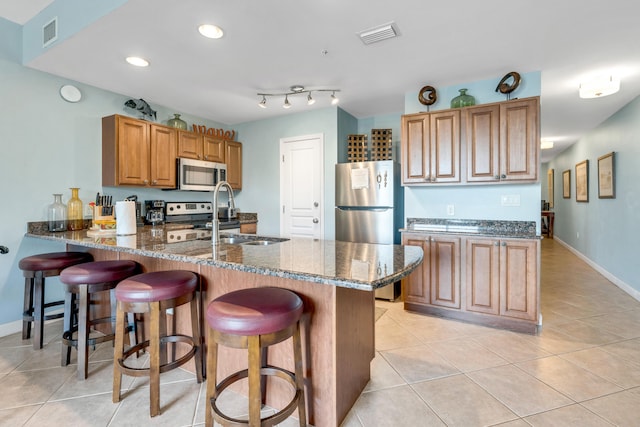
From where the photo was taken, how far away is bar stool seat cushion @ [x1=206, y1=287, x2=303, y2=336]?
50.2 inches

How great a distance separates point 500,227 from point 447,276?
75cm

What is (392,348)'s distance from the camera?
2.44 meters

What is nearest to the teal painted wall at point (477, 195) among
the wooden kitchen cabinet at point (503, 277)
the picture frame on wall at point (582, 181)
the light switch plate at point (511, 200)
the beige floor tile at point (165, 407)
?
the light switch plate at point (511, 200)

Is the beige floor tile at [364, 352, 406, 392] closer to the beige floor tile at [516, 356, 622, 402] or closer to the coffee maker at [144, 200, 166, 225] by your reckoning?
the beige floor tile at [516, 356, 622, 402]

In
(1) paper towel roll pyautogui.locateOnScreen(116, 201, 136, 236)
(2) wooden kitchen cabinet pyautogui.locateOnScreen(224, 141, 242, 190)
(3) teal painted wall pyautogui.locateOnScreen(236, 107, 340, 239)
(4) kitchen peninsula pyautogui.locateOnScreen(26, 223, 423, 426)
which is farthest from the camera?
(2) wooden kitchen cabinet pyautogui.locateOnScreen(224, 141, 242, 190)

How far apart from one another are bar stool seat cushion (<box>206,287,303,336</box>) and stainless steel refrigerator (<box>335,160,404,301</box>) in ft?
7.58

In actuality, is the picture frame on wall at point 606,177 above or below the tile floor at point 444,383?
above

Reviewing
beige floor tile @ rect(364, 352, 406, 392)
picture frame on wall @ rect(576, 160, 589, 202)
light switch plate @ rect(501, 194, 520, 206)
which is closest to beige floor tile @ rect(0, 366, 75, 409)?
beige floor tile @ rect(364, 352, 406, 392)

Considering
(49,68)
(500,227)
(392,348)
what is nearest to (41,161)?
(49,68)

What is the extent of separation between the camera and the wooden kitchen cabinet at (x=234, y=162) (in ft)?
15.0

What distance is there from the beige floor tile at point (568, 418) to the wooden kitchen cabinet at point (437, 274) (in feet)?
4.33

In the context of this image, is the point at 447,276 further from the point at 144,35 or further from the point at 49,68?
the point at 49,68

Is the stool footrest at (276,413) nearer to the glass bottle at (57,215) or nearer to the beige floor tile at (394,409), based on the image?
the beige floor tile at (394,409)

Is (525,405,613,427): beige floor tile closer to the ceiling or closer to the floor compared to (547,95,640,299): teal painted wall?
closer to the floor
